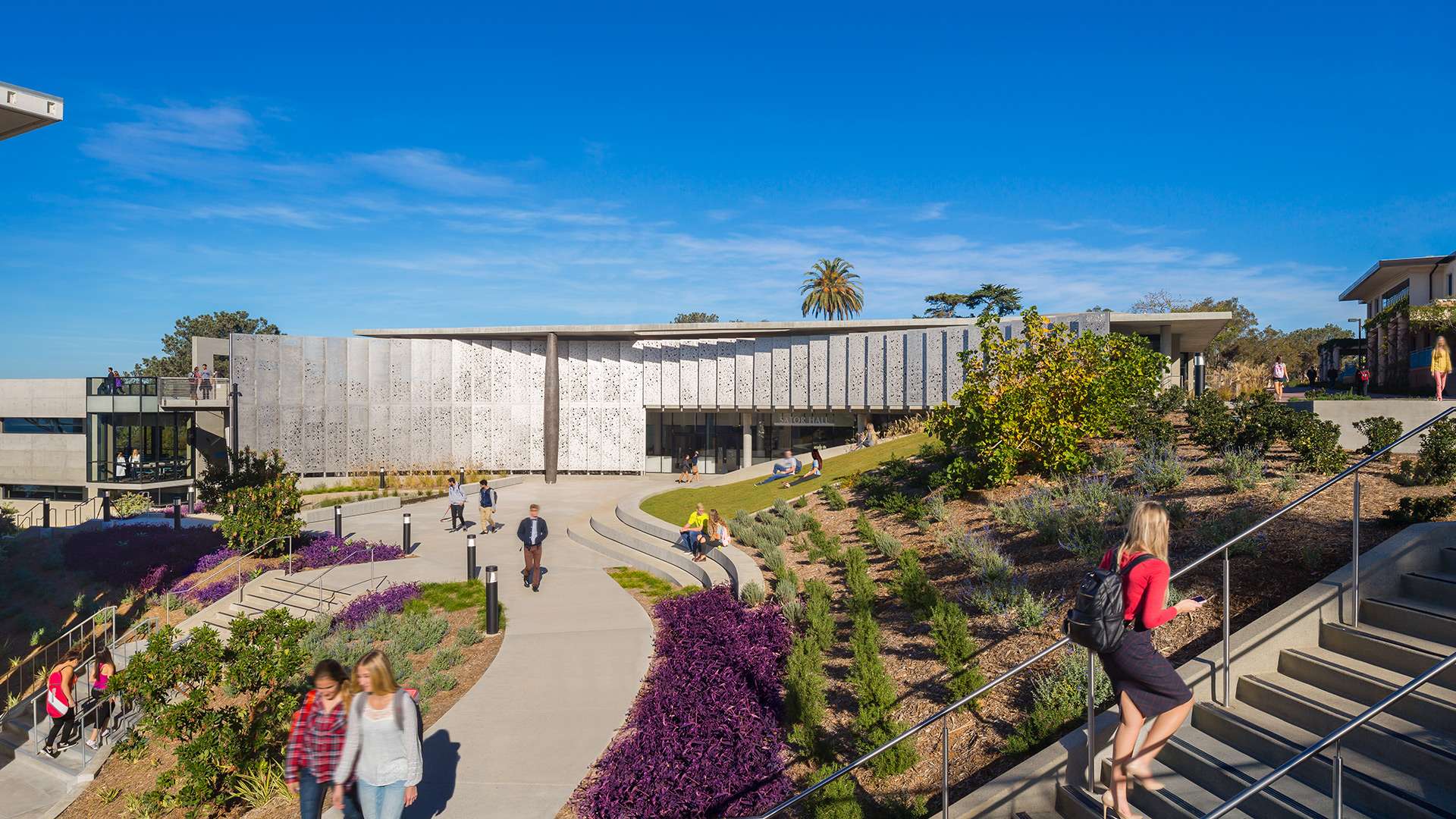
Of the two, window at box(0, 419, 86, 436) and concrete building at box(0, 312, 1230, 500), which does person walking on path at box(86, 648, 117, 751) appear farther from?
window at box(0, 419, 86, 436)

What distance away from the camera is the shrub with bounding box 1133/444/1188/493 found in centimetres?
1057

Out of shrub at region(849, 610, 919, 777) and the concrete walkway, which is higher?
shrub at region(849, 610, 919, 777)

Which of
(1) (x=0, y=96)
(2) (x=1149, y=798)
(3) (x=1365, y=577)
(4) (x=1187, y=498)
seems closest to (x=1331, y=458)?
(4) (x=1187, y=498)

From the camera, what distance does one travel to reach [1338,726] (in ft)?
14.9

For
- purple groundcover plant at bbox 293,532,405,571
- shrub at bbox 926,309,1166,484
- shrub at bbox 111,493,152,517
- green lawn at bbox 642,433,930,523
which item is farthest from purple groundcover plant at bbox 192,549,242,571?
shrub at bbox 926,309,1166,484

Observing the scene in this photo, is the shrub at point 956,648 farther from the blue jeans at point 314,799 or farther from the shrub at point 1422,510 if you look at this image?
the blue jeans at point 314,799

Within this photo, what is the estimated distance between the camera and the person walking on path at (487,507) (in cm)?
1986

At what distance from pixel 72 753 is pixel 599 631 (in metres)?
6.45

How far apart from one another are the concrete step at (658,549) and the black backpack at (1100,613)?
8581 mm

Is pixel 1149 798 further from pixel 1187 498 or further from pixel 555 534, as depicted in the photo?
pixel 555 534

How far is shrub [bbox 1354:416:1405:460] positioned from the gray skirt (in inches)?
305

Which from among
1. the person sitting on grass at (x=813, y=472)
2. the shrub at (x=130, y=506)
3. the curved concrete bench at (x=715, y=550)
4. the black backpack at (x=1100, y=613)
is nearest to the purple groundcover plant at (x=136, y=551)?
the shrub at (x=130, y=506)

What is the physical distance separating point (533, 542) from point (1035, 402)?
865 centimetres

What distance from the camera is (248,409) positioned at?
31.9 meters
